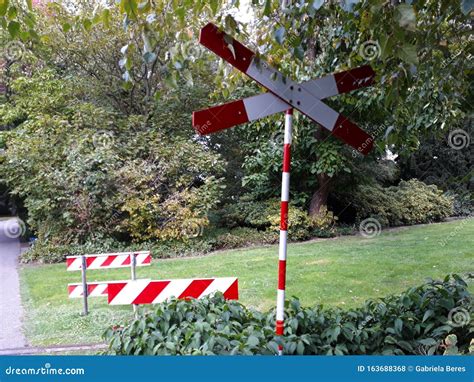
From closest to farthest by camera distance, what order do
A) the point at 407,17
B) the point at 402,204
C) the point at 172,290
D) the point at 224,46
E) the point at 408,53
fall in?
the point at 407,17 < the point at 408,53 < the point at 224,46 < the point at 172,290 < the point at 402,204

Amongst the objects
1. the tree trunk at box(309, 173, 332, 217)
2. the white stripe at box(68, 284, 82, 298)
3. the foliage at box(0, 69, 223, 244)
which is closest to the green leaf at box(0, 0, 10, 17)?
the white stripe at box(68, 284, 82, 298)

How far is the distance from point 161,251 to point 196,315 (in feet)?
6.79

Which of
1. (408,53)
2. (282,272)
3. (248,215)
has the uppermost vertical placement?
(408,53)

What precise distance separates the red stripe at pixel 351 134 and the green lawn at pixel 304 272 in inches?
58.9

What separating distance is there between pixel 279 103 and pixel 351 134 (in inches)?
10.4

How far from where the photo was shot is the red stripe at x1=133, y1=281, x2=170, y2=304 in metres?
1.75

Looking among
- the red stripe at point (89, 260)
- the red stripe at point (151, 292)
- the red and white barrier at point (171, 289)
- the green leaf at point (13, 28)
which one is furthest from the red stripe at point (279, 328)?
the red stripe at point (89, 260)

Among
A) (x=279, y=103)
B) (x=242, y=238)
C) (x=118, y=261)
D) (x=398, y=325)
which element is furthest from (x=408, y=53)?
(x=242, y=238)

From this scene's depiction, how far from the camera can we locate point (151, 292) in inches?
69.5

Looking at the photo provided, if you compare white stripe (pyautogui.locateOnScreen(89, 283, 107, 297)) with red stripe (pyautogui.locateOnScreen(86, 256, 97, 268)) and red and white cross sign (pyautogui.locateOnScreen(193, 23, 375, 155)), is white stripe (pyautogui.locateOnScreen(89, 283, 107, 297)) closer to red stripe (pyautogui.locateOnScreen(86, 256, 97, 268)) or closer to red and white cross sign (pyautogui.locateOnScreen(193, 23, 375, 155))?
red stripe (pyautogui.locateOnScreen(86, 256, 97, 268))

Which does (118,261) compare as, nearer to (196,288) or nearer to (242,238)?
(196,288)

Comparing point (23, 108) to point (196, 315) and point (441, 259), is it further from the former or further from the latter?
point (441, 259)

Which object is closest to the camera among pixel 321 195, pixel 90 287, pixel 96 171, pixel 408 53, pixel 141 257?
pixel 408 53

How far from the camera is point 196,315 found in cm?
137
